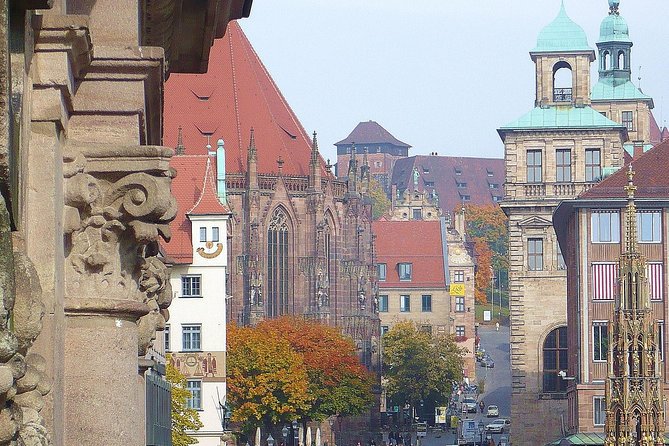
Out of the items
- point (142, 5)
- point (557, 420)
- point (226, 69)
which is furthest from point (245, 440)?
point (142, 5)

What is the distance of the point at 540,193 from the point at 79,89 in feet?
347

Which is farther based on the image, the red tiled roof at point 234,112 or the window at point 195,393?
the red tiled roof at point 234,112

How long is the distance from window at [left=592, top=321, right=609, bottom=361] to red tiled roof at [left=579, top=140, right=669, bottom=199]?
6116 millimetres

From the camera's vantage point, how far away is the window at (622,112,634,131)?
141375mm

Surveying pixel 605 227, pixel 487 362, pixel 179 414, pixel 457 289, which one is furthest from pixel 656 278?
pixel 457 289

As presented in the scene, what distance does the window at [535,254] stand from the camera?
369 feet

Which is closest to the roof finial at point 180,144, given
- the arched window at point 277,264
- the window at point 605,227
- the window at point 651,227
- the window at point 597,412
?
the arched window at point 277,264

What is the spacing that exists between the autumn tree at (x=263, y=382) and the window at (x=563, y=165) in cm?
2074

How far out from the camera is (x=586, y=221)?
92.6 metres

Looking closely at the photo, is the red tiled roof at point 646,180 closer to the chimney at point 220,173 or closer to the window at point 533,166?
the window at point 533,166

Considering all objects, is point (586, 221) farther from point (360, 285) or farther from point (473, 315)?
point (473, 315)

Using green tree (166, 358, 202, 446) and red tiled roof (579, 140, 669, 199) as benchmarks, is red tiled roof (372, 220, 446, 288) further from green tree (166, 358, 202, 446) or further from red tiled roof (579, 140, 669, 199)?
green tree (166, 358, 202, 446)

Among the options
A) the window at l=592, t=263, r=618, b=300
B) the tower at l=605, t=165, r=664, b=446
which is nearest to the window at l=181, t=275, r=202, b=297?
the window at l=592, t=263, r=618, b=300

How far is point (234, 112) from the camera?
122 m
